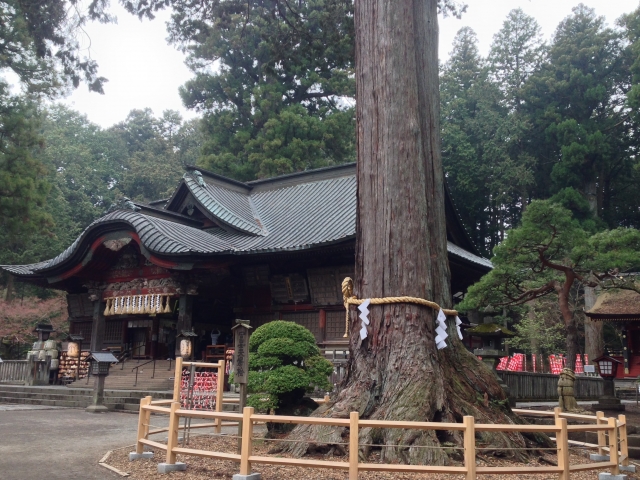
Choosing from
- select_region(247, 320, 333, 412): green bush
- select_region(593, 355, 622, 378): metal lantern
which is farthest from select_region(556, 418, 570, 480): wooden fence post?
select_region(593, 355, 622, 378): metal lantern

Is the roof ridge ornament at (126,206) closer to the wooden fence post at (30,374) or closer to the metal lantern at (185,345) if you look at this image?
the metal lantern at (185,345)

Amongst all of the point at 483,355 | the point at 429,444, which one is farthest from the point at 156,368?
the point at 429,444

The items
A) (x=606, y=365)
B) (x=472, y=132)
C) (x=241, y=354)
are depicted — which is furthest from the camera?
(x=472, y=132)

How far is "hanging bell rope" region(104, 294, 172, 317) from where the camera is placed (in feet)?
59.2

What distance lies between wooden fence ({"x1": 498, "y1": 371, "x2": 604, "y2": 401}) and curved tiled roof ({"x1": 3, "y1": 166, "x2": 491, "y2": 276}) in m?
3.59

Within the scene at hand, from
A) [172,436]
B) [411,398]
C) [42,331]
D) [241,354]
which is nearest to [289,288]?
[42,331]

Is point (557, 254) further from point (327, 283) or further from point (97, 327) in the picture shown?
point (97, 327)

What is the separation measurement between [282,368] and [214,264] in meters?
8.39

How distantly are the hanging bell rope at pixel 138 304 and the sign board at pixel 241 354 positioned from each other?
11.1 m

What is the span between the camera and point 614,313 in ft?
72.0

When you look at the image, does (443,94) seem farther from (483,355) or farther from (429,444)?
(429,444)

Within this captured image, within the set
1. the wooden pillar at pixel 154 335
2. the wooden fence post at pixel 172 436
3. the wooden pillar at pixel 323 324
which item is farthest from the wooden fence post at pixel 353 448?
the wooden pillar at pixel 154 335

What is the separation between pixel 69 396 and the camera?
15.5m

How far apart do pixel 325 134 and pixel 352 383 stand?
26.6m
